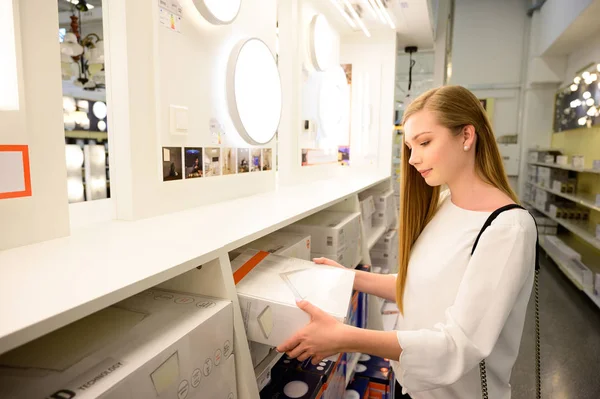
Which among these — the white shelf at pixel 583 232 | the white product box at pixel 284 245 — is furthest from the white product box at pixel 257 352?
the white shelf at pixel 583 232

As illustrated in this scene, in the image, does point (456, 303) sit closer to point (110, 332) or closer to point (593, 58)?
point (110, 332)

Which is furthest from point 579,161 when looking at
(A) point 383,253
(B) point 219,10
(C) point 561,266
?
(B) point 219,10

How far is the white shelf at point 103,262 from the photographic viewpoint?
0.59 metres

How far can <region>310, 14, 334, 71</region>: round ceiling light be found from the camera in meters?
3.04

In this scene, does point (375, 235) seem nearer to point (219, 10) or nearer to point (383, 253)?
point (383, 253)

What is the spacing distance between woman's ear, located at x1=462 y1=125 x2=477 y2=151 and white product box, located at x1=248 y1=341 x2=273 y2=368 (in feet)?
2.76

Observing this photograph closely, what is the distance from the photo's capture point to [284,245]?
157 cm

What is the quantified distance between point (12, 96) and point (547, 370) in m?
3.66

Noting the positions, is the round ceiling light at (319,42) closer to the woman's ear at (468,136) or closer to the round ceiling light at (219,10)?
the round ceiling light at (219,10)

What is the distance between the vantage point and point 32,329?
54cm

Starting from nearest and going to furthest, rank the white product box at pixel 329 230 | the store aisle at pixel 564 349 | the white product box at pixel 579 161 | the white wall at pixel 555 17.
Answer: the white product box at pixel 329 230 → the store aisle at pixel 564 349 → the white wall at pixel 555 17 → the white product box at pixel 579 161

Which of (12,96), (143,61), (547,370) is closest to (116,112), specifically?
(143,61)

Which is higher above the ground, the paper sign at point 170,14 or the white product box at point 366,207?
the paper sign at point 170,14

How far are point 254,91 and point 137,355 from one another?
1.63 metres
